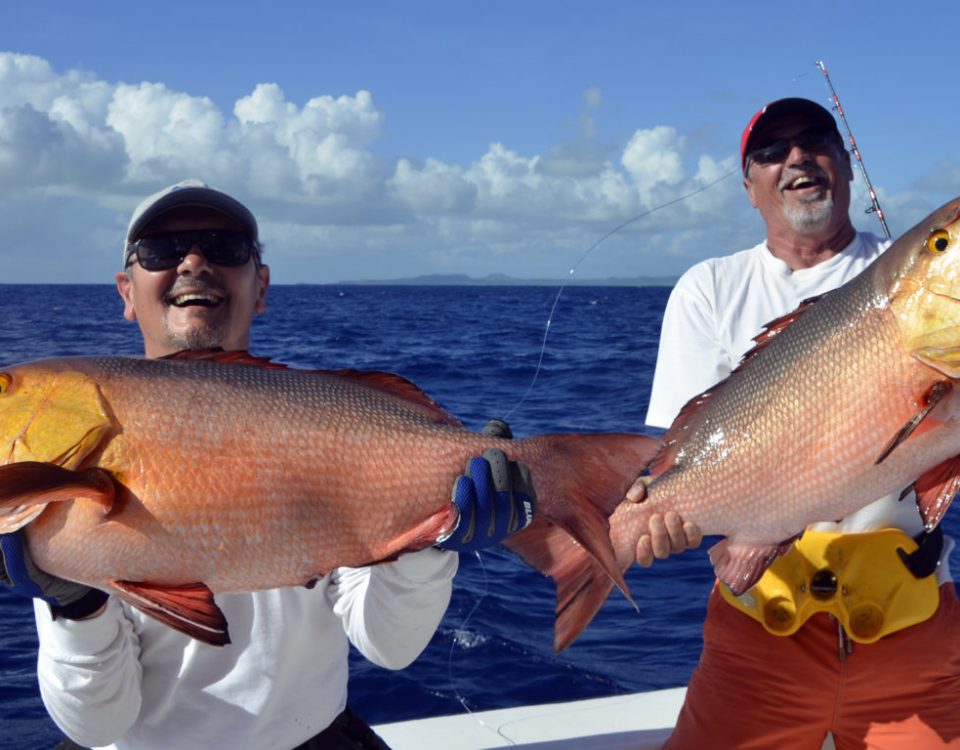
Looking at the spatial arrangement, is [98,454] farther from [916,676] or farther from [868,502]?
[916,676]

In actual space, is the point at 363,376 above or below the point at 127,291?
below

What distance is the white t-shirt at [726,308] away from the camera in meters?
3.79

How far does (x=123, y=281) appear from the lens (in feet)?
11.5

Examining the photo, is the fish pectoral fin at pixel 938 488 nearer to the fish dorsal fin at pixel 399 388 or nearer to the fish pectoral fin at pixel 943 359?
the fish pectoral fin at pixel 943 359

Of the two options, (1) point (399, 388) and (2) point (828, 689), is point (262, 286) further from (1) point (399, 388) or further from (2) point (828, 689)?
(2) point (828, 689)

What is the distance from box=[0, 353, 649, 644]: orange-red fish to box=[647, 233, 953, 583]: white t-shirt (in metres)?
1.37

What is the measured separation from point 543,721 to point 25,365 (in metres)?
2.95

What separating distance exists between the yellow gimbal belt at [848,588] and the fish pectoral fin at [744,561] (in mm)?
223

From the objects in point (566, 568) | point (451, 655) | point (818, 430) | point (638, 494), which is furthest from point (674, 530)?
point (451, 655)

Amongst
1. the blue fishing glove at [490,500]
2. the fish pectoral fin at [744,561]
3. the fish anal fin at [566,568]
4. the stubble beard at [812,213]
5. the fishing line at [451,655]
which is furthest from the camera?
the fishing line at [451,655]

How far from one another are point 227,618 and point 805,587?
6.77 feet

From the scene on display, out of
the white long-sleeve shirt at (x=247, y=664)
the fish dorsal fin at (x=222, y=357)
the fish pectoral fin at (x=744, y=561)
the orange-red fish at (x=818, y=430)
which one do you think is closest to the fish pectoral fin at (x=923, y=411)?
the orange-red fish at (x=818, y=430)

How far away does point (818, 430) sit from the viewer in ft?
9.44

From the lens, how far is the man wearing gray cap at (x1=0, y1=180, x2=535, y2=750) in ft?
8.39
